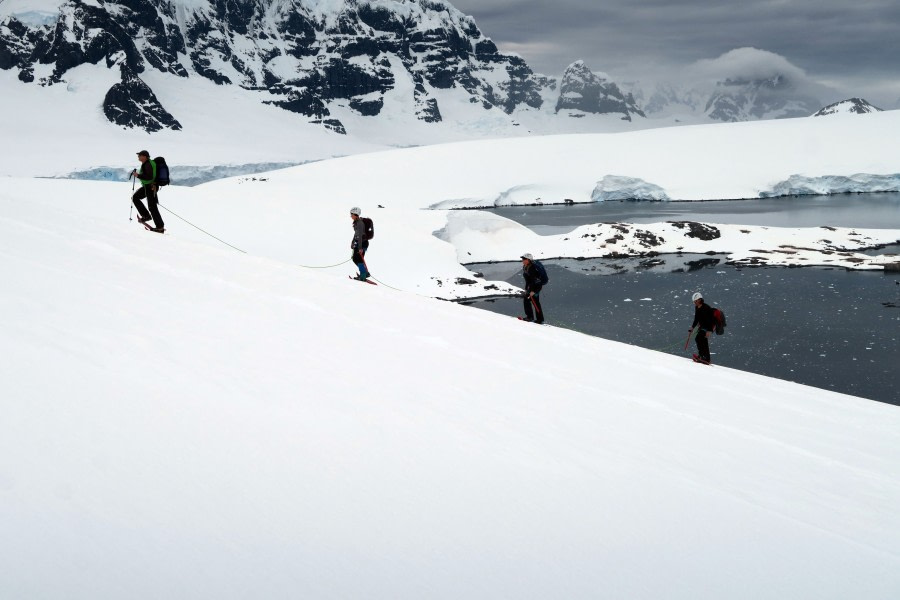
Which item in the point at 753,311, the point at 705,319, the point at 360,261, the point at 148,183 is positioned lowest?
the point at 753,311

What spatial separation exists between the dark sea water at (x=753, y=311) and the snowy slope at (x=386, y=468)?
3193mm

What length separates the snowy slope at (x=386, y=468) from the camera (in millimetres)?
2777

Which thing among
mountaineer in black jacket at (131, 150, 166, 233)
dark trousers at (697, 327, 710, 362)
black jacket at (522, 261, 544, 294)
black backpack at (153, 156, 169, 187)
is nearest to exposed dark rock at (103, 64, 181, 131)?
mountaineer in black jacket at (131, 150, 166, 233)

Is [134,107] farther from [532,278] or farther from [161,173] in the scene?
[532,278]

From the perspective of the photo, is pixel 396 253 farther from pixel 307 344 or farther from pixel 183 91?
pixel 183 91

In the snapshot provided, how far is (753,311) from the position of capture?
71.2 ft

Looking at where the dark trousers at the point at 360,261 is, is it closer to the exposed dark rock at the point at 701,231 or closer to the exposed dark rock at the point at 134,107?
the exposed dark rock at the point at 701,231

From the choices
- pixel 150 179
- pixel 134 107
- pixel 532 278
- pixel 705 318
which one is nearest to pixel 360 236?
pixel 532 278

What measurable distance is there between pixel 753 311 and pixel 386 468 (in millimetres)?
20777

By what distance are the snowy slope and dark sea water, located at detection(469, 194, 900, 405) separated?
126 inches

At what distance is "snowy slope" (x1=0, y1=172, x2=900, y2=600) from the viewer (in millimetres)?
2777

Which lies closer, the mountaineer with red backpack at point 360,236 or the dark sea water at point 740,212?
the mountaineer with red backpack at point 360,236

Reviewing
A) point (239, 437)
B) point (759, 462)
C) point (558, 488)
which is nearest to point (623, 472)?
point (558, 488)

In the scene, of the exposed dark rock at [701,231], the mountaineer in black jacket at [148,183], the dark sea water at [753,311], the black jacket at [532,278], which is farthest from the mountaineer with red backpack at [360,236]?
the exposed dark rock at [701,231]
